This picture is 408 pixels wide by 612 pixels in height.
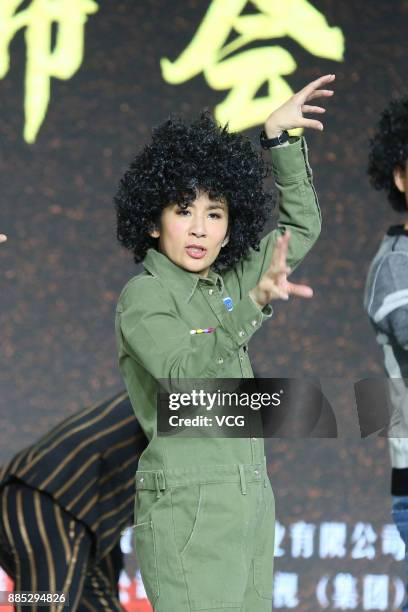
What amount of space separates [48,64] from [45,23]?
105mm

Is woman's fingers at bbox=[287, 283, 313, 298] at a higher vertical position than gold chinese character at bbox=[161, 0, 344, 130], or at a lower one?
lower

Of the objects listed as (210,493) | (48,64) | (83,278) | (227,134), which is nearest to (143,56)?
(48,64)

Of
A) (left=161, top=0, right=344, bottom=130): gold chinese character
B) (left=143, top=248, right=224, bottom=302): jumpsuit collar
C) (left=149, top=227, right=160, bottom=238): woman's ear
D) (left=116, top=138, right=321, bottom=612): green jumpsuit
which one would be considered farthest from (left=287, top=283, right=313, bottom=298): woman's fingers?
(left=161, top=0, right=344, bottom=130): gold chinese character

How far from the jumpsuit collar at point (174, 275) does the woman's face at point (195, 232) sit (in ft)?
0.04

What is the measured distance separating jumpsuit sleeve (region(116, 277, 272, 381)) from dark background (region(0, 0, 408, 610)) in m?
1.20

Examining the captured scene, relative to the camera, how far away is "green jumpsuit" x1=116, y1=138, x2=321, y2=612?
1.93 metres

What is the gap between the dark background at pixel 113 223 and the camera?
126 inches

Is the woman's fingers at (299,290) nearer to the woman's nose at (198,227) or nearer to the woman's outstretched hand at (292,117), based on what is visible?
the woman's nose at (198,227)

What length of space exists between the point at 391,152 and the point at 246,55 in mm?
712

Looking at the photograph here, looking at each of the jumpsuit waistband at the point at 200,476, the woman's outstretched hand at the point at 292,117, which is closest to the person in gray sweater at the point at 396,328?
the woman's outstretched hand at the point at 292,117

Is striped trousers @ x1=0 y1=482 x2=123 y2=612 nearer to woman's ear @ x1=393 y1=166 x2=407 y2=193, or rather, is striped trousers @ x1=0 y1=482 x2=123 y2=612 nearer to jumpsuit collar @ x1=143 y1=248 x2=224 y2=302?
jumpsuit collar @ x1=143 y1=248 x2=224 y2=302

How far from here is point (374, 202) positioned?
334 centimetres

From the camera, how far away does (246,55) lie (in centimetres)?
324

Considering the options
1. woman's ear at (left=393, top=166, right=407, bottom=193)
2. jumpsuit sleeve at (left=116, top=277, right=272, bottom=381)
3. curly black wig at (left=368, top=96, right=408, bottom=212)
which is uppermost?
curly black wig at (left=368, top=96, right=408, bottom=212)
